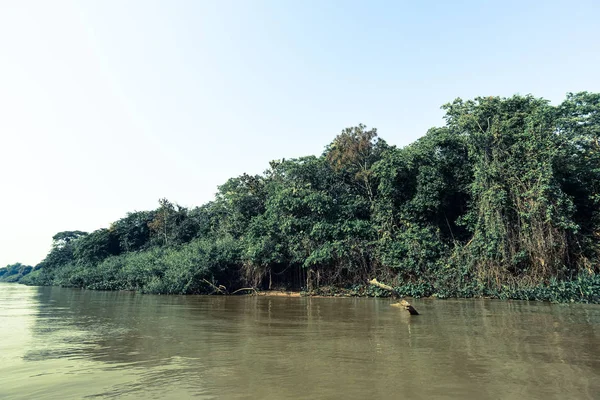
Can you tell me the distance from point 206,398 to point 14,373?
3281 millimetres

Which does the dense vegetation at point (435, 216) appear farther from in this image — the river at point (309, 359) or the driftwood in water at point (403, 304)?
the river at point (309, 359)

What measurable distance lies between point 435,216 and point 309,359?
16031 mm

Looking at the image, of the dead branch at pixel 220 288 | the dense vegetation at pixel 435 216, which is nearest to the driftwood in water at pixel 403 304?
the dense vegetation at pixel 435 216

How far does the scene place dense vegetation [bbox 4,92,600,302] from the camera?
15.8 metres

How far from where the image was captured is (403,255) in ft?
62.5

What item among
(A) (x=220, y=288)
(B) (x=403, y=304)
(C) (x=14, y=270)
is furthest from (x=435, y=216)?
(C) (x=14, y=270)

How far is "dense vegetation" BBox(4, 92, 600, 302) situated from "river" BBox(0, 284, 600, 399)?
689 cm

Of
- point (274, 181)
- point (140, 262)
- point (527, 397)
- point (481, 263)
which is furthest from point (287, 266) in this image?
point (527, 397)

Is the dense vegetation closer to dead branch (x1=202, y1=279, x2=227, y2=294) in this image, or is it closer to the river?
dead branch (x1=202, y1=279, x2=227, y2=294)

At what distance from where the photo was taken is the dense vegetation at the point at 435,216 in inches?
623

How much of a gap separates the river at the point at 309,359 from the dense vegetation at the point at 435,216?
6894 millimetres

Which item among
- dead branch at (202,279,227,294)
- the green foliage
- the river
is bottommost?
the river

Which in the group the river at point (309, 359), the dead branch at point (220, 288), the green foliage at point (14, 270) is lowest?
the river at point (309, 359)

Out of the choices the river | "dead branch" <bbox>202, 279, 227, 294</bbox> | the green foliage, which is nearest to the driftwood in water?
the river
